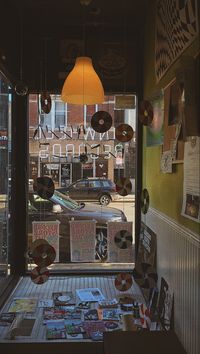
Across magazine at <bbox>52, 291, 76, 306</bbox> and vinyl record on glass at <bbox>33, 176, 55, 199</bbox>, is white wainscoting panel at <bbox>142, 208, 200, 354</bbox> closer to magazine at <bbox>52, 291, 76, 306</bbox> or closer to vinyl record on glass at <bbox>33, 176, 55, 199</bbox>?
magazine at <bbox>52, 291, 76, 306</bbox>

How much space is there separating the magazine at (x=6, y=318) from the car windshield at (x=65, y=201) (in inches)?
59.6

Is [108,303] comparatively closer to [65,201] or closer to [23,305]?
[23,305]

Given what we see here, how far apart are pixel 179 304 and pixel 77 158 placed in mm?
2323

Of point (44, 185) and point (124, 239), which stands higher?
point (44, 185)

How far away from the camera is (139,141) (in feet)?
15.4

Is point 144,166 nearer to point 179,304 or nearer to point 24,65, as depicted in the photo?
point 24,65

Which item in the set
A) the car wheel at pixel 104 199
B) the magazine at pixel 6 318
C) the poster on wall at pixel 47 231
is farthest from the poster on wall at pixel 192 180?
the poster on wall at pixel 47 231

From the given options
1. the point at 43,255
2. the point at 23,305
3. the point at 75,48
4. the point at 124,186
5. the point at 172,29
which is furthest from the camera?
the point at 75,48

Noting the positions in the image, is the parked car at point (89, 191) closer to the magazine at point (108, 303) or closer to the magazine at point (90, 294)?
the magazine at point (90, 294)

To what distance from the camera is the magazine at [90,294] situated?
3823mm

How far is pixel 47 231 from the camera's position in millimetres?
4609

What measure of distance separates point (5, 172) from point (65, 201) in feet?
2.65

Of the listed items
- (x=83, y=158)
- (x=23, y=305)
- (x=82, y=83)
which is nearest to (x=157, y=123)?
(x=82, y=83)

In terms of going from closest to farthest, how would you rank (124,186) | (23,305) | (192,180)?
(192,180), (23,305), (124,186)
